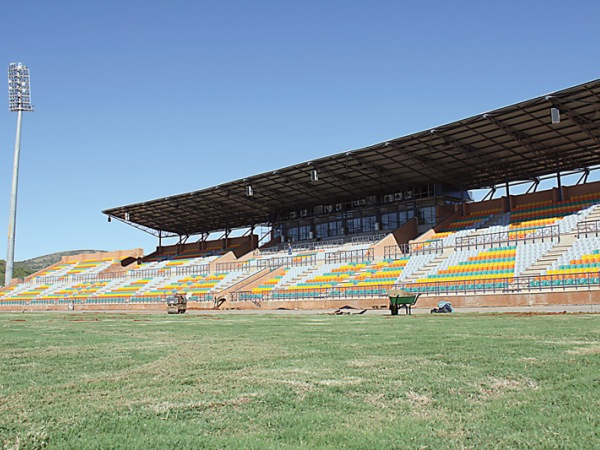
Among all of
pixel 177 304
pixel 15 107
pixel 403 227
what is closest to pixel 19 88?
pixel 15 107

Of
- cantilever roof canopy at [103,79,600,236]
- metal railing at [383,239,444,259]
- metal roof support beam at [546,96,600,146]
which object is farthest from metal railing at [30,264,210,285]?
metal roof support beam at [546,96,600,146]

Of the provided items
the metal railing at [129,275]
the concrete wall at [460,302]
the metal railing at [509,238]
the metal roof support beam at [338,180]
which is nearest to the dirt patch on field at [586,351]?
the concrete wall at [460,302]

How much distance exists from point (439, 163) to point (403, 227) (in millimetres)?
7235

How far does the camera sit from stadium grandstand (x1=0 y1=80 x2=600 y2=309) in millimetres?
35531

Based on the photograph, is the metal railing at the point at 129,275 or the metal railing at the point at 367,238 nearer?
the metal railing at the point at 367,238

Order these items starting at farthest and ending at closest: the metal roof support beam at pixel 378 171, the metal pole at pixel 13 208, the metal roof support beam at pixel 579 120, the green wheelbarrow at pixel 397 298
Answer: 1. the metal pole at pixel 13 208
2. the metal roof support beam at pixel 378 171
3. the metal roof support beam at pixel 579 120
4. the green wheelbarrow at pixel 397 298

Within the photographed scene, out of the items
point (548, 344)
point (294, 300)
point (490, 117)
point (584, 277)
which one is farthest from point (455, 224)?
point (548, 344)

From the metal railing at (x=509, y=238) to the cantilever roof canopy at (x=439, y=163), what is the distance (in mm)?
6869

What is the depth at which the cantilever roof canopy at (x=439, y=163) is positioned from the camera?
3891cm

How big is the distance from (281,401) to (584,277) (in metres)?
27.8

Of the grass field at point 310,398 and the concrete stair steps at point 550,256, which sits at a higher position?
the concrete stair steps at point 550,256

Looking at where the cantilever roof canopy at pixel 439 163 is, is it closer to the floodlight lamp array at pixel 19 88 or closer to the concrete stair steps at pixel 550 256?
the concrete stair steps at pixel 550 256

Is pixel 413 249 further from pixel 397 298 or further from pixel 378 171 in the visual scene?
pixel 397 298

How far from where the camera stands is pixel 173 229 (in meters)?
81.3
